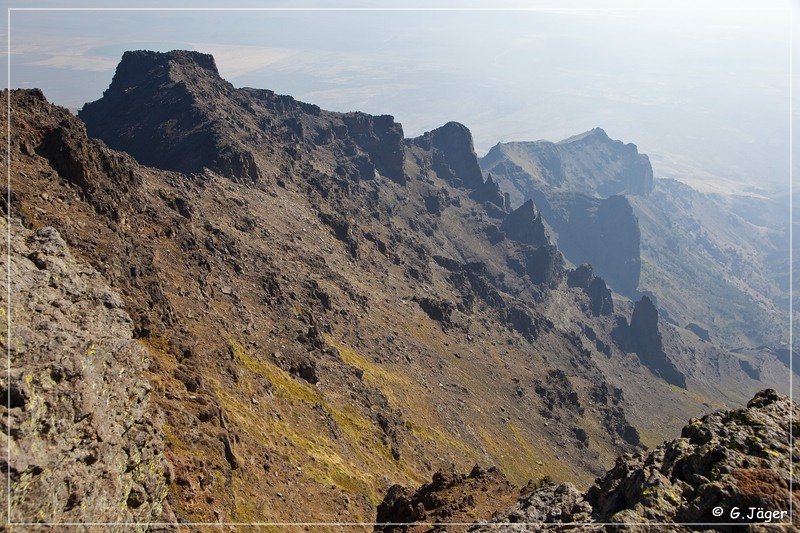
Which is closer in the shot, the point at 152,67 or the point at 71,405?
the point at 71,405

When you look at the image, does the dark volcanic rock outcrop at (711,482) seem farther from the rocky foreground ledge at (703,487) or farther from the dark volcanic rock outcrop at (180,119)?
the dark volcanic rock outcrop at (180,119)

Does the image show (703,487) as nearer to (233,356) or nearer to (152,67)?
(233,356)

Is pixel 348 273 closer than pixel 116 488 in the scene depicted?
No

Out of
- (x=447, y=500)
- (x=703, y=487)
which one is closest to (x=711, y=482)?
(x=703, y=487)

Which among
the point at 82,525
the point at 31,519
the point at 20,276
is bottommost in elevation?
the point at 82,525

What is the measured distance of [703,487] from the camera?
19.6 metres

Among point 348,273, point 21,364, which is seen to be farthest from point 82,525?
point 348,273

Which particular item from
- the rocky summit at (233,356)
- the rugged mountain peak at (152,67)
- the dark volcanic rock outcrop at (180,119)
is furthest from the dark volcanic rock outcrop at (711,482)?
the rugged mountain peak at (152,67)

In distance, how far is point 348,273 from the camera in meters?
123

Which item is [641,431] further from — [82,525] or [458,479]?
[82,525]

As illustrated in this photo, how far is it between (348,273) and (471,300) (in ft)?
184

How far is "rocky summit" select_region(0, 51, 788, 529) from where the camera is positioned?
72.7ft

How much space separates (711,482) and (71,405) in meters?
23.3

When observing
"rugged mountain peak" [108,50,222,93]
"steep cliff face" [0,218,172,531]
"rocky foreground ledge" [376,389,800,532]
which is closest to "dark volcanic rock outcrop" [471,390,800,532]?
"rocky foreground ledge" [376,389,800,532]
